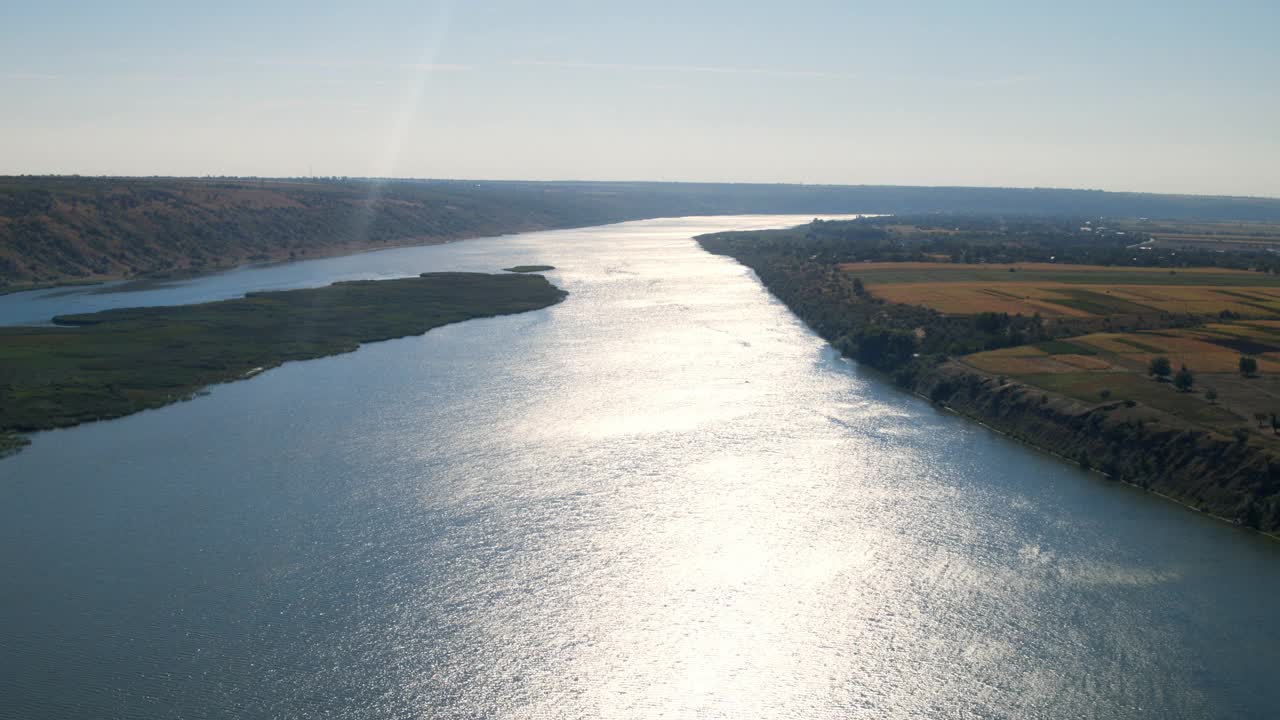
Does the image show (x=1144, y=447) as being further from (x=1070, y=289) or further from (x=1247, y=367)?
(x=1070, y=289)

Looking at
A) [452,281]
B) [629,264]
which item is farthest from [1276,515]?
[629,264]

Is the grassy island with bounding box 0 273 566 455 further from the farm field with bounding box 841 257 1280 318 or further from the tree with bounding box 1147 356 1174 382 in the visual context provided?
the tree with bounding box 1147 356 1174 382

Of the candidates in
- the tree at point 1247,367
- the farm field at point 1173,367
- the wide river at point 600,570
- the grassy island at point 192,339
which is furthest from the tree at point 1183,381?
the grassy island at point 192,339

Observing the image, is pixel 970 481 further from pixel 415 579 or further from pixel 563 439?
pixel 415 579

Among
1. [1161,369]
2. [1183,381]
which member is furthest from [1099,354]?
[1183,381]

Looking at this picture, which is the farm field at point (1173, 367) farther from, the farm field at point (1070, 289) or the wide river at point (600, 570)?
the farm field at point (1070, 289)

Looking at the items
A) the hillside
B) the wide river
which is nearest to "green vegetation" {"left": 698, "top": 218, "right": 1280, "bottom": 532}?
the wide river
